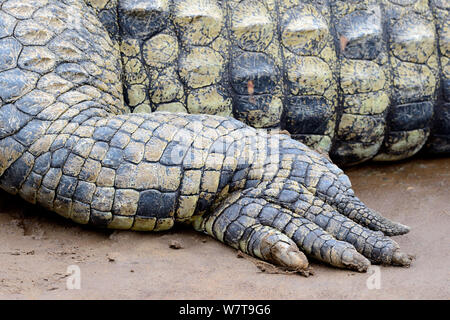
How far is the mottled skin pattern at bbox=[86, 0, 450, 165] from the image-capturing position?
3631 mm

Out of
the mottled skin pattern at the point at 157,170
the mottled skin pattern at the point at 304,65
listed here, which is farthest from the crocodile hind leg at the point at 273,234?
the mottled skin pattern at the point at 304,65

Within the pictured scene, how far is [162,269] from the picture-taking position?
272 cm

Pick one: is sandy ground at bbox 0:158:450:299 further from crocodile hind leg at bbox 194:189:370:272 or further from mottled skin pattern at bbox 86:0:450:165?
mottled skin pattern at bbox 86:0:450:165

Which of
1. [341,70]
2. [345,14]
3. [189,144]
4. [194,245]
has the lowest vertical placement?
[194,245]

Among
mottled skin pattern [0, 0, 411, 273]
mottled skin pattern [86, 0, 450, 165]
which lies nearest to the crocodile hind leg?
mottled skin pattern [0, 0, 411, 273]

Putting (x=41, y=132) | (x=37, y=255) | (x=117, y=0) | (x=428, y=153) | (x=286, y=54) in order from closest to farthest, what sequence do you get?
(x=37, y=255) → (x=41, y=132) → (x=117, y=0) → (x=286, y=54) → (x=428, y=153)

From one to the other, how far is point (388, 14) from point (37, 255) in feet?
8.61

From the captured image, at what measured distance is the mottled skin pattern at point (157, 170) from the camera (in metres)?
2.96

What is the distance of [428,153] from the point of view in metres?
4.56

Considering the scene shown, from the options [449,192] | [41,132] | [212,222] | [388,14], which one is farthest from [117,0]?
[449,192]

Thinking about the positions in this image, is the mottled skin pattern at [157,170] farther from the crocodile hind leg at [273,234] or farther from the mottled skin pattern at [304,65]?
the mottled skin pattern at [304,65]

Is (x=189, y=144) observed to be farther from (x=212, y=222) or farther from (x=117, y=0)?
(x=117, y=0)

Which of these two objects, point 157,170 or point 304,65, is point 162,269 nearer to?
point 157,170

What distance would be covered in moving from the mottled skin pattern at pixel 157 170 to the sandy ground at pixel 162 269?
0.09 m
